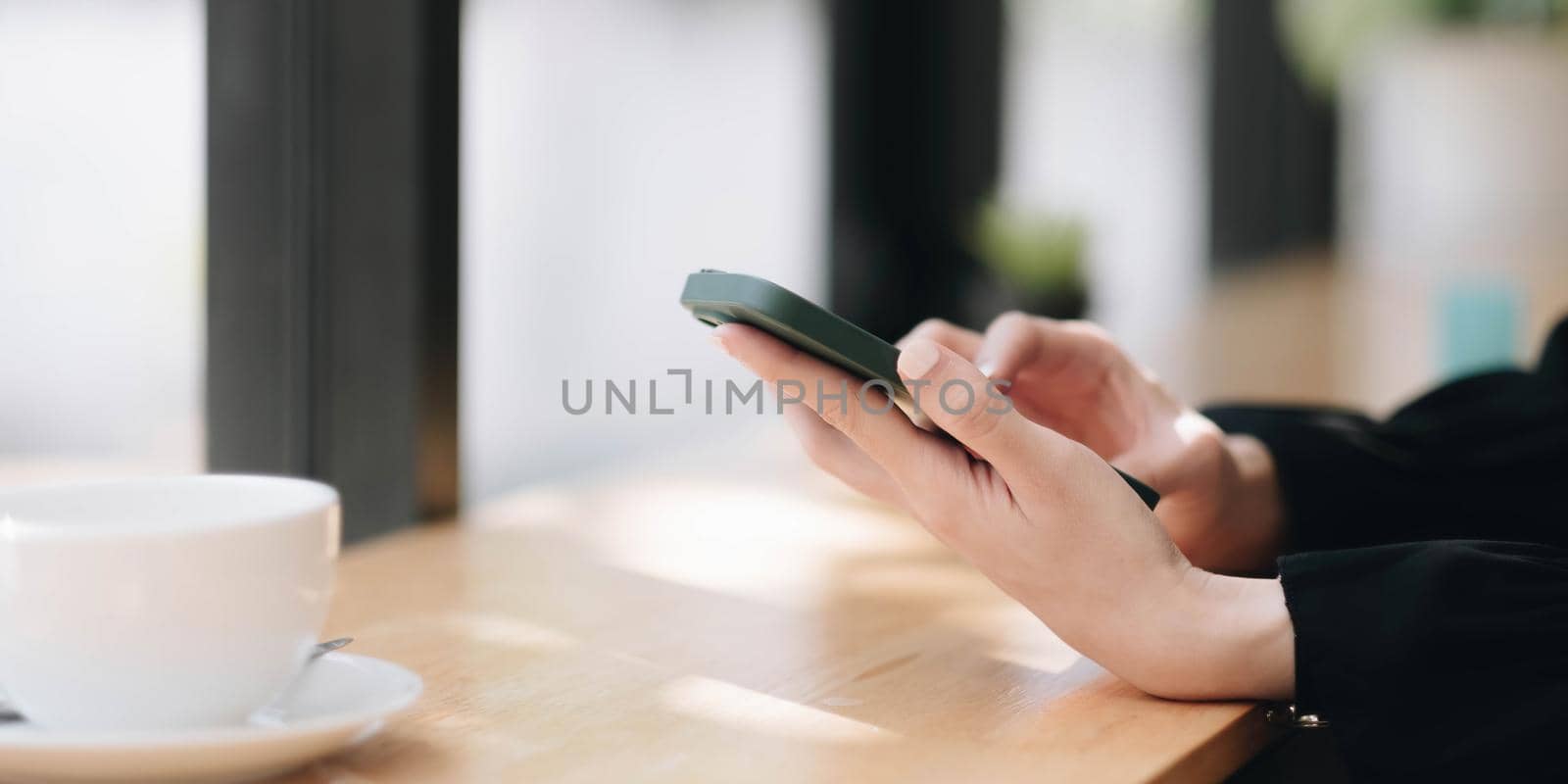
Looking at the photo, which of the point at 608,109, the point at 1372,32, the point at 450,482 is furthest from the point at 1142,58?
the point at 450,482

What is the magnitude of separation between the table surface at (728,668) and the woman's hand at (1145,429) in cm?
12

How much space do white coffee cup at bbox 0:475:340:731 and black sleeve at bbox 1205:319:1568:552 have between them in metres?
0.64

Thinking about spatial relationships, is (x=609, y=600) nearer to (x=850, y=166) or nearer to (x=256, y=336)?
(x=256, y=336)

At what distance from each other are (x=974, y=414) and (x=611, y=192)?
1099 mm

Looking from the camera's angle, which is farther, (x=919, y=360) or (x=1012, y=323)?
(x=1012, y=323)

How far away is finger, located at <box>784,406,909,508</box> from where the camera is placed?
0.67 m

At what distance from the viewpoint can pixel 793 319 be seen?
0.53m

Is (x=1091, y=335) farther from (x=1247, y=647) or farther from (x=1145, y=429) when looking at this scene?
(x=1247, y=647)

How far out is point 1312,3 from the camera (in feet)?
7.84

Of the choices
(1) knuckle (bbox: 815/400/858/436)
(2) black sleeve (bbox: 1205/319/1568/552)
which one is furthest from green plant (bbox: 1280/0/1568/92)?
(1) knuckle (bbox: 815/400/858/436)

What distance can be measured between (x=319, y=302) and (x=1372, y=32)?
193cm

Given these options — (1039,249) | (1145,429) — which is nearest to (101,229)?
(1145,429)

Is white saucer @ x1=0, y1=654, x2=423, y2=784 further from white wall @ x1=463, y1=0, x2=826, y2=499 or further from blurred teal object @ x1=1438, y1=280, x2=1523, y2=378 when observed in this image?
blurred teal object @ x1=1438, y1=280, x2=1523, y2=378

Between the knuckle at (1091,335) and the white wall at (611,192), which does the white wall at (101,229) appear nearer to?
the white wall at (611,192)
